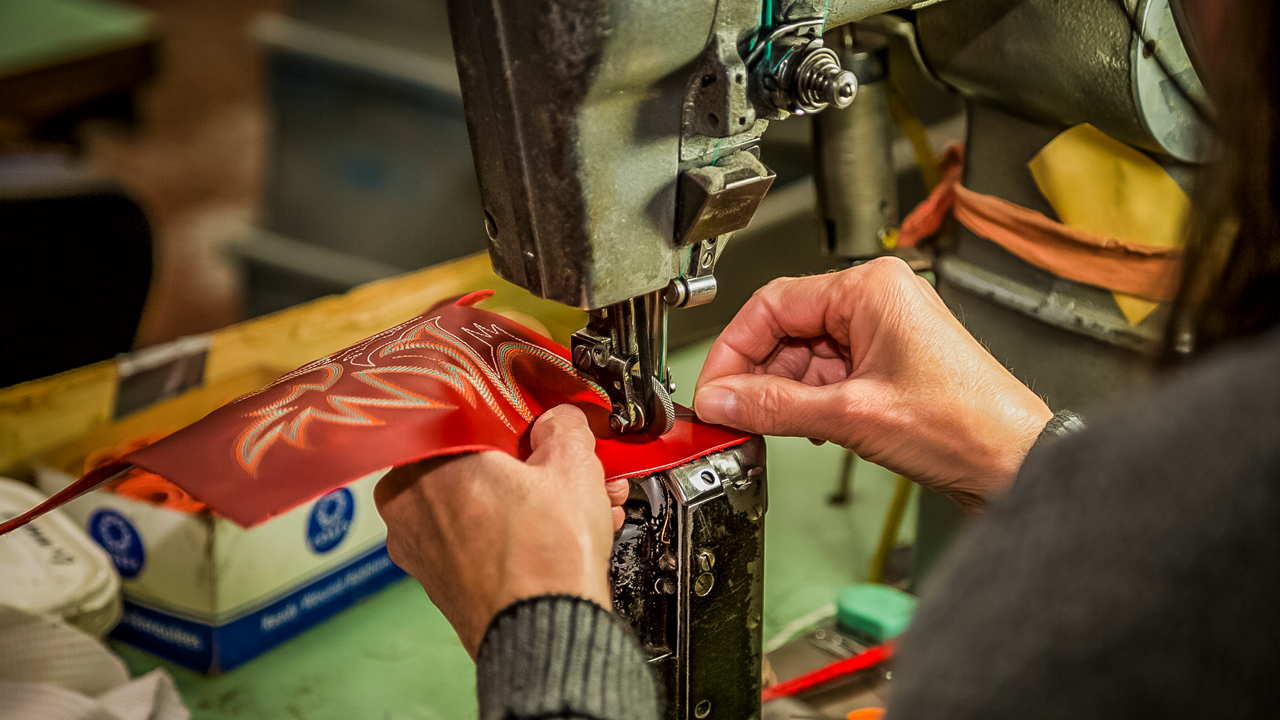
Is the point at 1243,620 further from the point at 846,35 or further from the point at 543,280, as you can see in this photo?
the point at 846,35

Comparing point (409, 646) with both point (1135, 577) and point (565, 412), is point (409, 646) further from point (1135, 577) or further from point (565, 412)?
point (1135, 577)

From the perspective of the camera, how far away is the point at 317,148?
10.1 feet

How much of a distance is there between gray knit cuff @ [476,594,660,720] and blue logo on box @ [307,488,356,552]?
0.72m

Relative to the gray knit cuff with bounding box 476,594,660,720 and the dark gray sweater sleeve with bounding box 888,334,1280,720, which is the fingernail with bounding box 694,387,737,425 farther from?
the dark gray sweater sleeve with bounding box 888,334,1280,720

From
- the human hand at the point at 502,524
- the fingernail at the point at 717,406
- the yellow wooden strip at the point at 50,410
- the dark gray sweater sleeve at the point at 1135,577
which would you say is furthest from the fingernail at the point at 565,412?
the yellow wooden strip at the point at 50,410

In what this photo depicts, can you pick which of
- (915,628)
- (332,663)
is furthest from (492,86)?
(332,663)

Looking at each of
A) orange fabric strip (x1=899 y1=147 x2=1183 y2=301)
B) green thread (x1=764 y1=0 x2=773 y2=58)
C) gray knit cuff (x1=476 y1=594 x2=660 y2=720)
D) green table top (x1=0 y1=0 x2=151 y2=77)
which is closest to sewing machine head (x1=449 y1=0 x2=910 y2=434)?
green thread (x1=764 y1=0 x2=773 y2=58)

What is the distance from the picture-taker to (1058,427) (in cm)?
83

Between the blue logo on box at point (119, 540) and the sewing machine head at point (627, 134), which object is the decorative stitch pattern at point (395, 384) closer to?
the sewing machine head at point (627, 134)

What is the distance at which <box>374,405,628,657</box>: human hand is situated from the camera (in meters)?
0.66

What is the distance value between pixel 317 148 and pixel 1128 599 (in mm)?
3059

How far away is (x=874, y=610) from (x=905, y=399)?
1.44ft

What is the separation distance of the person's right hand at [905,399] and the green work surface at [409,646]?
0.51m

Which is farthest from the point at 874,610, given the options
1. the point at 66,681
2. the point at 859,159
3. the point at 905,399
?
the point at 66,681
